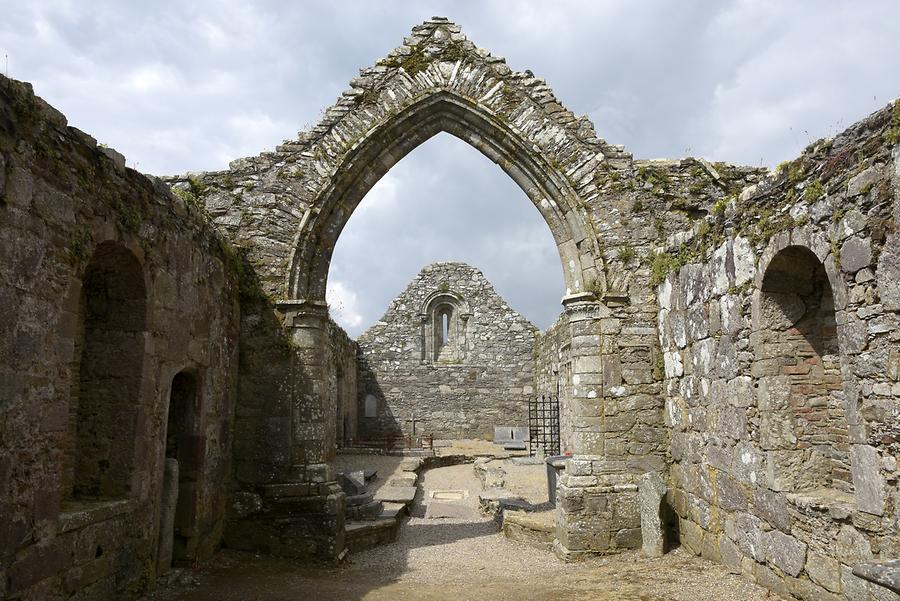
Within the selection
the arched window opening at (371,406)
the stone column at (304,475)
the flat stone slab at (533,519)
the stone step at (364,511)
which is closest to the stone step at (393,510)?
the stone step at (364,511)

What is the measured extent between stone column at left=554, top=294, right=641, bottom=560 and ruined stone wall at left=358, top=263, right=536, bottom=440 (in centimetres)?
1284

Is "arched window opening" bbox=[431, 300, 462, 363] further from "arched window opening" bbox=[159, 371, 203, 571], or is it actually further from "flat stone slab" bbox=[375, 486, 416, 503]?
"arched window opening" bbox=[159, 371, 203, 571]

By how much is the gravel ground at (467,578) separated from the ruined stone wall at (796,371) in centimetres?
41

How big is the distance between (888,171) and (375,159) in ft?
17.9

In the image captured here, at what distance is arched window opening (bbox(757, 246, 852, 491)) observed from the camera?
497 cm

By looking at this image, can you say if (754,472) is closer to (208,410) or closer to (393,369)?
(208,410)

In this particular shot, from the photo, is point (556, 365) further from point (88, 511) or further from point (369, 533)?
point (88, 511)

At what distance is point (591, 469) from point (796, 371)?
2.77 meters

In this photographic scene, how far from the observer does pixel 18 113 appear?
3633mm

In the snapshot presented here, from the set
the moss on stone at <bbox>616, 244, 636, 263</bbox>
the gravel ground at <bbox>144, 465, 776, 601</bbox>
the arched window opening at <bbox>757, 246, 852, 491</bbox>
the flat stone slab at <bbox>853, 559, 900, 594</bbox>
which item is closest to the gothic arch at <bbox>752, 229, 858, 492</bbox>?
the arched window opening at <bbox>757, 246, 852, 491</bbox>

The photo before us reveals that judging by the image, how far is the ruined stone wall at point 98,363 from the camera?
3.63 m

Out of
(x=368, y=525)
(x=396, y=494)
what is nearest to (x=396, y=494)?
(x=396, y=494)

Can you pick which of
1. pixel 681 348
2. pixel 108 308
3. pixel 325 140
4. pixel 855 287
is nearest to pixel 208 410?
pixel 108 308

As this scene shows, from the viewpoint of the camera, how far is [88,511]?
4.29 metres
